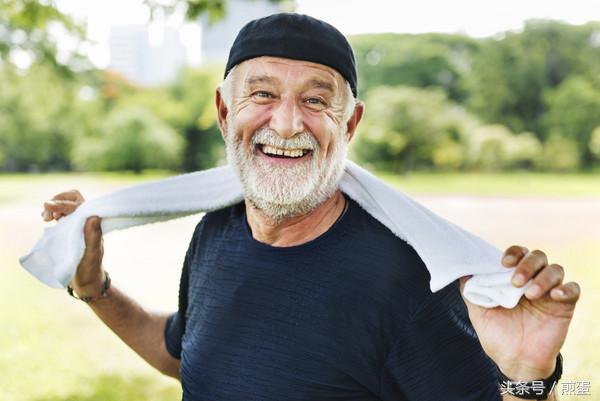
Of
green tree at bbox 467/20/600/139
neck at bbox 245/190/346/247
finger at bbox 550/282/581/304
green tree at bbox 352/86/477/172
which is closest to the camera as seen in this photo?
finger at bbox 550/282/581/304

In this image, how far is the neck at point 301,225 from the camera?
1.70 m

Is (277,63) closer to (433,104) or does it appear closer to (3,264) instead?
(3,264)

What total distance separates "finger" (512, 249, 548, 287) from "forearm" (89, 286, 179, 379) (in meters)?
1.20

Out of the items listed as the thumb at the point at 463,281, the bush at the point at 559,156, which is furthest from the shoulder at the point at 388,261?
the bush at the point at 559,156

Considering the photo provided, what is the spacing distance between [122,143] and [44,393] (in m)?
38.9

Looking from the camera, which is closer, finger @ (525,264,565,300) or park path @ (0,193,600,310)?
finger @ (525,264,565,300)

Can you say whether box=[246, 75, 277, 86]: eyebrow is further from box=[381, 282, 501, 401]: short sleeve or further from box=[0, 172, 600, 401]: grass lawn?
box=[0, 172, 600, 401]: grass lawn

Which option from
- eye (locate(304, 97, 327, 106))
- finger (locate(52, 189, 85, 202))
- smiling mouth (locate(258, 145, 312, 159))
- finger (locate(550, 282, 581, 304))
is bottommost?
finger (locate(52, 189, 85, 202))

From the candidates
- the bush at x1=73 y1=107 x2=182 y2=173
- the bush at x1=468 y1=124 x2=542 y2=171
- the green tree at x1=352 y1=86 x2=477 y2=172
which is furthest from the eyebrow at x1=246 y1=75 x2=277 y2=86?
the bush at x1=73 y1=107 x2=182 y2=173

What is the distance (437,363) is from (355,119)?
2.38 ft

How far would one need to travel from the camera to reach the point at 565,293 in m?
1.17

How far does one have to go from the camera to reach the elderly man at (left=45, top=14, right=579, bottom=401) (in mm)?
1491

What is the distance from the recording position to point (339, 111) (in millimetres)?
1685

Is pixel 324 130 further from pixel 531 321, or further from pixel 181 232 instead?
pixel 181 232
